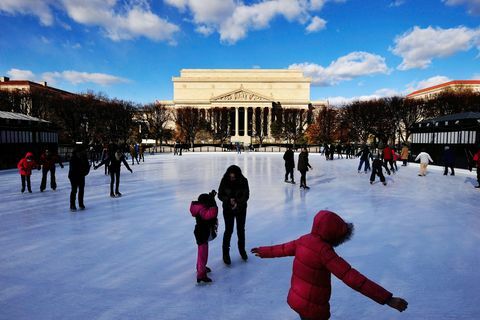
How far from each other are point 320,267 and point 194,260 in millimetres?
2831

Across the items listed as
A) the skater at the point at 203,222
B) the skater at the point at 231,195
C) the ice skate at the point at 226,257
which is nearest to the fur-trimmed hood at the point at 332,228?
the skater at the point at 203,222

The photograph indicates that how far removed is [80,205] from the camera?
7855 mm

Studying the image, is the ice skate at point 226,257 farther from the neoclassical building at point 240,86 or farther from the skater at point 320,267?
the neoclassical building at point 240,86

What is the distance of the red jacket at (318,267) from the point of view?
6.30 ft

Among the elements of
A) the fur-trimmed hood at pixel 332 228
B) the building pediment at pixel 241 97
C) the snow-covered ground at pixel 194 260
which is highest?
the building pediment at pixel 241 97

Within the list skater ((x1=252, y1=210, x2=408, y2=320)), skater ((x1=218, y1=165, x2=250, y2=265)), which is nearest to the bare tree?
skater ((x1=218, y1=165, x2=250, y2=265))

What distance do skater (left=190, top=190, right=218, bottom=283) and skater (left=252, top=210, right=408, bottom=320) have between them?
5.07 ft

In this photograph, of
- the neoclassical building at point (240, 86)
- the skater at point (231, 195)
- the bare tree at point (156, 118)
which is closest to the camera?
the skater at point (231, 195)

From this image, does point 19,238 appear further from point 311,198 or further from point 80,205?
point 311,198

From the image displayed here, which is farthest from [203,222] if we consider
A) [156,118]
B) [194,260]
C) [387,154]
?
[156,118]

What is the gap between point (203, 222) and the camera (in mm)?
3758

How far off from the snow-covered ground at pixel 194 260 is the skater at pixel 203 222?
0.21 meters

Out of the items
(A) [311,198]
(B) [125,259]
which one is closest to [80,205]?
(B) [125,259]

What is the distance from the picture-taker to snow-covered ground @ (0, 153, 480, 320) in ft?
10.8
